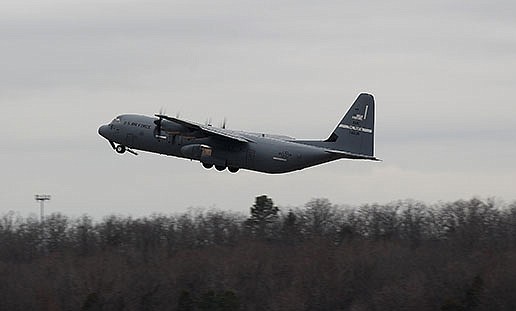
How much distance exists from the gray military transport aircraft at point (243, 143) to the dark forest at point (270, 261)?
37.5 feet

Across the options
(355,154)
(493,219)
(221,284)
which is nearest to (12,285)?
(221,284)

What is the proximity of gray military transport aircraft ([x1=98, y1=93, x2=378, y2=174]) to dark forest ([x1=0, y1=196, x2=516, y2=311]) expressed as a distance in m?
11.4

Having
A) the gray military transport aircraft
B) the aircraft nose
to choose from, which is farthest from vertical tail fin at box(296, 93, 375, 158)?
the aircraft nose

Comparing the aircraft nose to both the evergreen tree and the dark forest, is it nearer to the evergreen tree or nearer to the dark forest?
the dark forest

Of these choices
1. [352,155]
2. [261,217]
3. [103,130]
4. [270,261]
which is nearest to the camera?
[352,155]

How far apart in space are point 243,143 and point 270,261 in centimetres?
2499

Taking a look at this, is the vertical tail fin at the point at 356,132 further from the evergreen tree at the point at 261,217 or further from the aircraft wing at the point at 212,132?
the evergreen tree at the point at 261,217

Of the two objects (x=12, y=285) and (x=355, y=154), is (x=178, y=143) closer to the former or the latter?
(x=355, y=154)

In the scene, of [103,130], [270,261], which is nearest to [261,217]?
[270,261]

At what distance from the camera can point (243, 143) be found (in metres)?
89.1

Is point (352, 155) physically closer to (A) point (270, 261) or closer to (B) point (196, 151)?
(B) point (196, 151)

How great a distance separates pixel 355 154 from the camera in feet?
285

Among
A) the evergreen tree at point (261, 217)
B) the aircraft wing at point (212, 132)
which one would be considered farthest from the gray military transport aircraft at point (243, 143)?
the evergreen tree at point (261, 217)

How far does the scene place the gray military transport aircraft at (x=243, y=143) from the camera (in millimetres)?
87312
